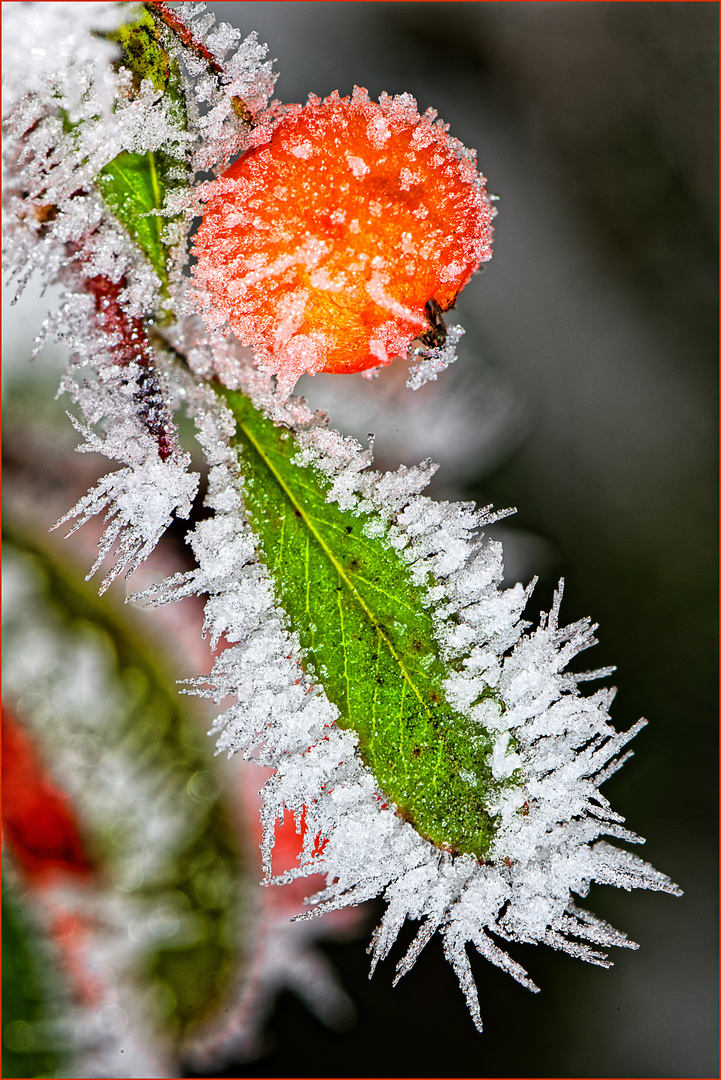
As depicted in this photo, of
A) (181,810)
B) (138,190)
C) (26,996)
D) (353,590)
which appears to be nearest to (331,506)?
(353,590)

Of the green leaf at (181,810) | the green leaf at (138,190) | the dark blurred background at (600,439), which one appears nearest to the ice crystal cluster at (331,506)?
the green leaf at (138,190)

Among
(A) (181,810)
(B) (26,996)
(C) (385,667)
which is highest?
(C) (385,667)

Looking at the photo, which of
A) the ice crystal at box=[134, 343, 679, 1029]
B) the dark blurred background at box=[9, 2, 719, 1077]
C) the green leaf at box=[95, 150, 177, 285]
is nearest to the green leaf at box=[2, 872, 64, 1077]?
the dark blurred background at box=[9, 2, 719, 1077]

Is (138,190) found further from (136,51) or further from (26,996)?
(26,996)

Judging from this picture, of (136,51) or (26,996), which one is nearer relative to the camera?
(136,51)

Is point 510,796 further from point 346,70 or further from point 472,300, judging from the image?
point 346,70

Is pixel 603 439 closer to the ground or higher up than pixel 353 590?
higher up

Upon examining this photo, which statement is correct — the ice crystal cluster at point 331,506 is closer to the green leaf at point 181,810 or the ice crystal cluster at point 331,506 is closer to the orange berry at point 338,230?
the orange berry at point 338,230
